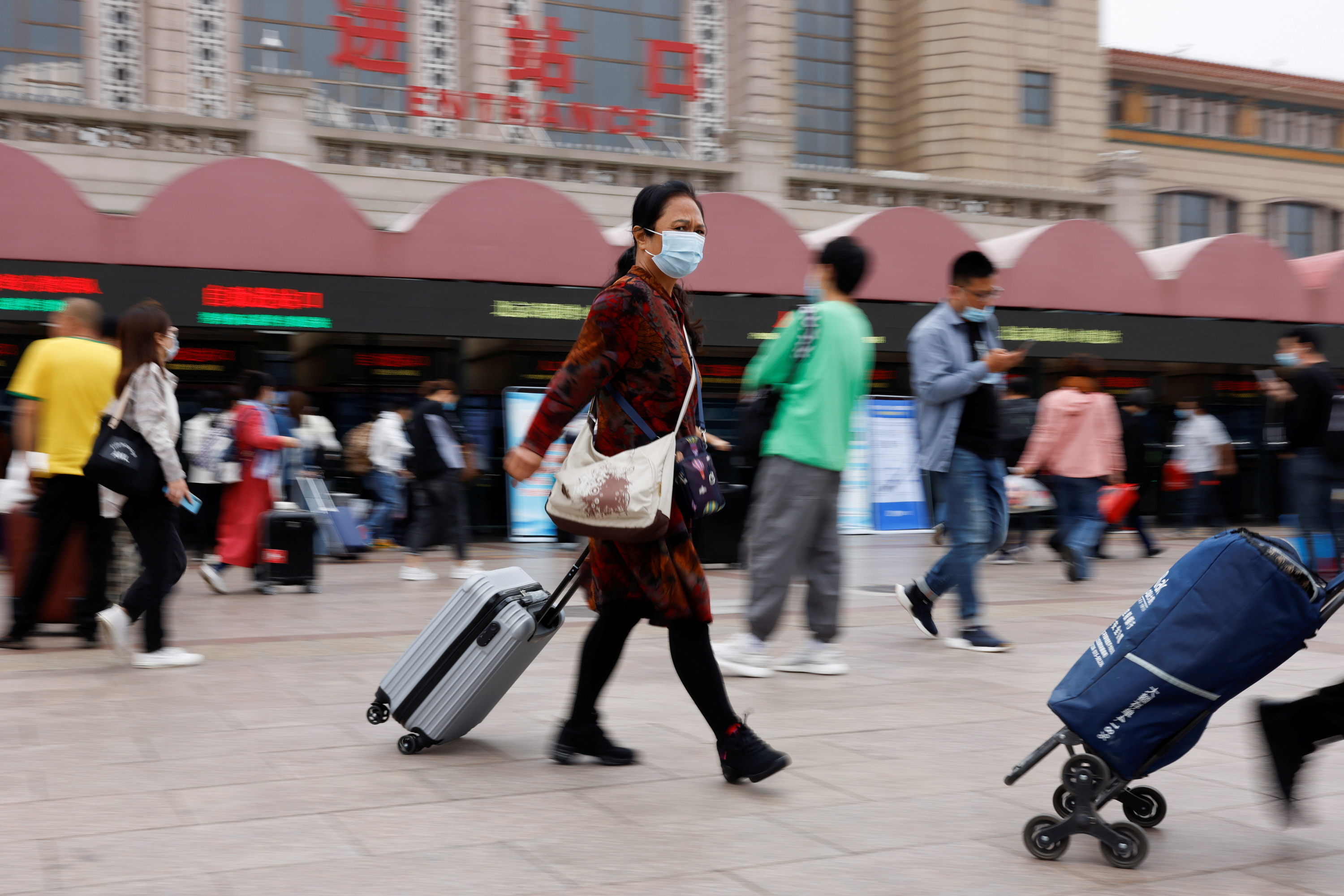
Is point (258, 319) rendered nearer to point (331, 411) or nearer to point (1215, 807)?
point (331, 411)

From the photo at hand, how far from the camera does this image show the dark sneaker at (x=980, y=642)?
236 inches

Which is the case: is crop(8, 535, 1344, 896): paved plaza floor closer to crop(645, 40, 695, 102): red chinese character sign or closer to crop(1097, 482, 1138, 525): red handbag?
crop(1097, 482, 1138, 525): red handbag

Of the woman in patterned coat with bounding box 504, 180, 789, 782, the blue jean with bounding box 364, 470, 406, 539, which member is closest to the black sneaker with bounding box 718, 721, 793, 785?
the woman in patterned coat with bounding box 504, 180, 789, 782

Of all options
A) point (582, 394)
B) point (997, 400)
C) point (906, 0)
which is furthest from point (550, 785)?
point (906, 0)

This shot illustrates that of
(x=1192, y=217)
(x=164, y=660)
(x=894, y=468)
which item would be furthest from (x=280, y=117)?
(x=1192, y=217)

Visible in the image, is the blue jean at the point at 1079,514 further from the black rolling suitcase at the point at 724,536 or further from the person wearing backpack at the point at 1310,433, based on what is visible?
the black rolling suitcase at the point at 724,536

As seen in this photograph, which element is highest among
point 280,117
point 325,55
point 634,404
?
point 325,55

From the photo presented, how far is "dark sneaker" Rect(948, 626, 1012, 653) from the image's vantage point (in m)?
6.00

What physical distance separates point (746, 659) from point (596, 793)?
200 centimetres

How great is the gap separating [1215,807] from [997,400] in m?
2.93

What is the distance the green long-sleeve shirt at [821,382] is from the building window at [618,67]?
1892cm

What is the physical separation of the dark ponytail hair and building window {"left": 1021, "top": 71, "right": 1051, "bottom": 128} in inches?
1032

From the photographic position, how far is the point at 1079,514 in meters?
9.76

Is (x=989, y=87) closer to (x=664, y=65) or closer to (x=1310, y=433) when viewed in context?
(x=664, y=65)
